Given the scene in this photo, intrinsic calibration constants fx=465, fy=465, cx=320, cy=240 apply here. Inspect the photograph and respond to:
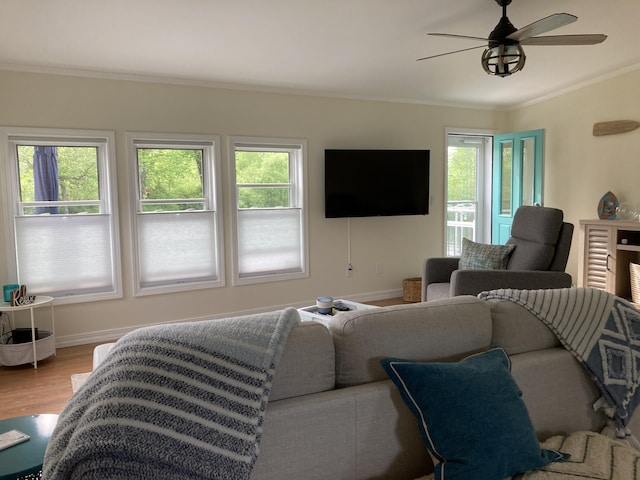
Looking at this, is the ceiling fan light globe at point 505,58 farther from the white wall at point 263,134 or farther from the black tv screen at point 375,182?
the white wall at point 263,134

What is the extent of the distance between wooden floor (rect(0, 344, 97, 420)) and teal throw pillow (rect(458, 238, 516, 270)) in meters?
3.06

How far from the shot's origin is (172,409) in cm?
108

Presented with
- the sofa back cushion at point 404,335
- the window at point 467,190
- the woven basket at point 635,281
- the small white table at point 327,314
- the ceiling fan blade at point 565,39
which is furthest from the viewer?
the window at point 467,190

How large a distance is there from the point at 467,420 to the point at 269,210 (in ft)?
12.2

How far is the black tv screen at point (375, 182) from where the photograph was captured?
489 cm

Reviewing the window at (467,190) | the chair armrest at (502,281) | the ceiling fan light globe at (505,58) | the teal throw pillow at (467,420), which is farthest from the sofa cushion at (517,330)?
the window at (467,190)

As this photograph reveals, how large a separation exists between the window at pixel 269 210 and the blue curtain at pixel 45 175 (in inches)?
59.2

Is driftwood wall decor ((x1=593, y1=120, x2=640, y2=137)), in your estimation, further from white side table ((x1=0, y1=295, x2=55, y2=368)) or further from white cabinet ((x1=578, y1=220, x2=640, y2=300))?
white side table ((x1=0, y1=295, x2=55, y2=368))

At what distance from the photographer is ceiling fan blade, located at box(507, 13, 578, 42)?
2.41 m

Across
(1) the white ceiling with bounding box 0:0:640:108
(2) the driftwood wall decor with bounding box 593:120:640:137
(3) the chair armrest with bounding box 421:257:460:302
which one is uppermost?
(1) the white ceiling with bounding box 0:0:640:108

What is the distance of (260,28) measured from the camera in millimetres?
3260

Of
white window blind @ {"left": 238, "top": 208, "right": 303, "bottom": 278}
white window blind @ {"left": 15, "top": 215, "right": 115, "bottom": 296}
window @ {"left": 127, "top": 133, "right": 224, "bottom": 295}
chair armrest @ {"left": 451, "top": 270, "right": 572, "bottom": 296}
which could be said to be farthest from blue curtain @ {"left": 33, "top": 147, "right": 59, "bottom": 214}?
chair armrest @ {"left": 451, "top": 270, "right": 572, "bottom": 296}

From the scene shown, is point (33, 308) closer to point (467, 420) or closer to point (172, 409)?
point (172, 409)

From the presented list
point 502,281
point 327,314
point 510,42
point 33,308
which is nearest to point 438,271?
point 502,281
